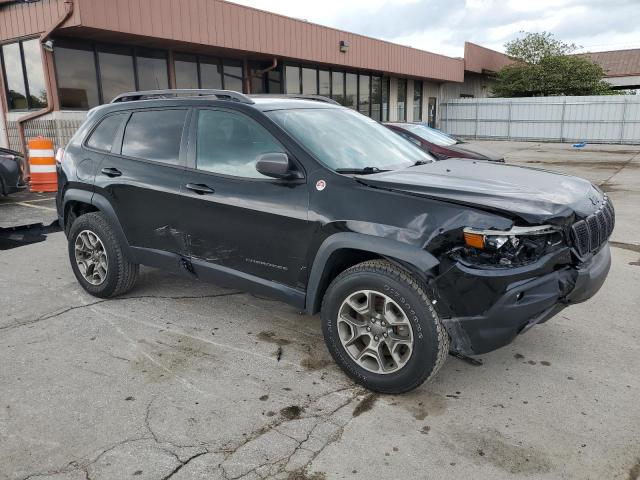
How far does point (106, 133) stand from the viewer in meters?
4.59

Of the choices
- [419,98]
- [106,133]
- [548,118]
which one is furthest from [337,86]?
[106,133]

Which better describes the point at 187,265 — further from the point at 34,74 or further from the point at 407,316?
the point at 34,74

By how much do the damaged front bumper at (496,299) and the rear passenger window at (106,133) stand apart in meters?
3.17

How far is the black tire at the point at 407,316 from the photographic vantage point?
285 cm

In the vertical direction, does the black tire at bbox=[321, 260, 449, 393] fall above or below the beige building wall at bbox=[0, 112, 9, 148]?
below

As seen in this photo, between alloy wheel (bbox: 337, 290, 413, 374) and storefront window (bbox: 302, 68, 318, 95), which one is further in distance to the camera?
storefront window (bbox: 302, 68, 318, 95)

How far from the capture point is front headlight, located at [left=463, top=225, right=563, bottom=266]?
2709 millimetres

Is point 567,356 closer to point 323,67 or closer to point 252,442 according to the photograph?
point 252,442

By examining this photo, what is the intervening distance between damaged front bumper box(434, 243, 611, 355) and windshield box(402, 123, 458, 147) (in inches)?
316

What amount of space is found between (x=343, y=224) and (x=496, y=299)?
96cm

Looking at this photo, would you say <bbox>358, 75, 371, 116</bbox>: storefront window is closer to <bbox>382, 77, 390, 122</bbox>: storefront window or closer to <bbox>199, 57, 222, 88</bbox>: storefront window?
<bbox>382, 77, 390, 122</bbox>: storefront window

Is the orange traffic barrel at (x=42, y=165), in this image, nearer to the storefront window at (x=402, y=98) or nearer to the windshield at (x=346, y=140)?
the windshield at (x=346, y=140)

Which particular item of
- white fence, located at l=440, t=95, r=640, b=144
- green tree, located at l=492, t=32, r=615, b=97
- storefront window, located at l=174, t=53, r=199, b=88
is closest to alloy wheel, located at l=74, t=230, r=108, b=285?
storefront window, located at l=174, t=53, r=199, b=88

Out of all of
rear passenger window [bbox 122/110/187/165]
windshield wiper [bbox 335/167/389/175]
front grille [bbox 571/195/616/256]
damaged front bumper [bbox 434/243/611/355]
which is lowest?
damaged front bumper [bbox 434/243/611/355]
